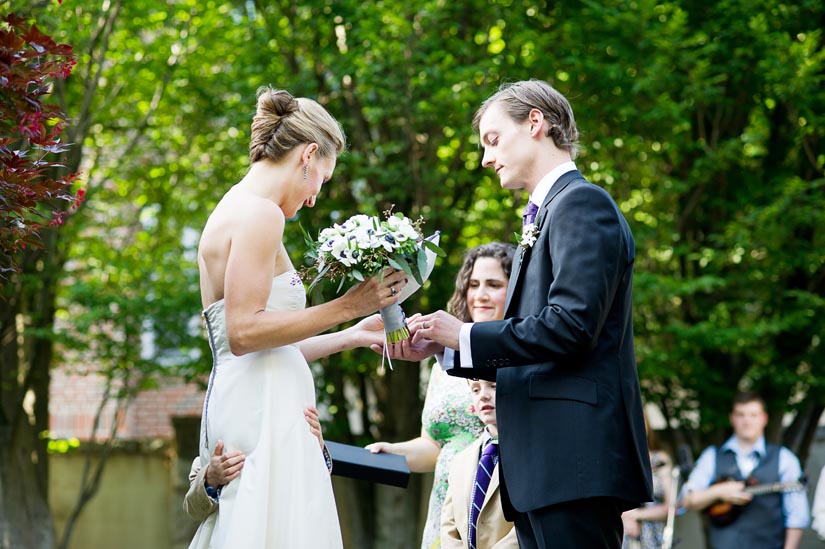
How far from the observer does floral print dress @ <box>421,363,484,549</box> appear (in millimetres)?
4652

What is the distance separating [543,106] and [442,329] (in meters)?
0.82

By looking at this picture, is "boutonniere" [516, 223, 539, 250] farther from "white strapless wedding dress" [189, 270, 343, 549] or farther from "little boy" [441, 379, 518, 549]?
"little boy" [441, 379, 518, 549]

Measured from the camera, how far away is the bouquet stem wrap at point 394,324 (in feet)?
11.1

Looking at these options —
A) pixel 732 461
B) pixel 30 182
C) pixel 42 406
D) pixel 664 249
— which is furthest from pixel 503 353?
pixel 42 406

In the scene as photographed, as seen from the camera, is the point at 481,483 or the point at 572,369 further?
the point at 481,483

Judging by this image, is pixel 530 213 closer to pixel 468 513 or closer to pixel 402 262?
pixel 402 262

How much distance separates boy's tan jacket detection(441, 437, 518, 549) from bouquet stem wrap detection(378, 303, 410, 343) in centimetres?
81

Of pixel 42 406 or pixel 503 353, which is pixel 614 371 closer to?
pixel 503 353

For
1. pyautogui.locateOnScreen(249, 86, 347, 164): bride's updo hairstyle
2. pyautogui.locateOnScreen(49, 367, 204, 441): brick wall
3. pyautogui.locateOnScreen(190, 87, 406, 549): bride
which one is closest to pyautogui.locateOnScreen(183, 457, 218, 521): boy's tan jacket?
pyautogui.locateOnScreen(190, 87, 406, 549): bride

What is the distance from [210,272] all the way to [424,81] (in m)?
5.44

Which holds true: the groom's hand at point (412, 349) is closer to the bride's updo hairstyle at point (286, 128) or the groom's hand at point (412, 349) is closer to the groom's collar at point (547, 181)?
the groom's collar at point (547, 181)

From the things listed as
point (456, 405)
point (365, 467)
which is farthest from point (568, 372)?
point (456, 405)

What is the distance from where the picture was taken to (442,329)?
3227 mm

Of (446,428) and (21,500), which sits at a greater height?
(446,428)
